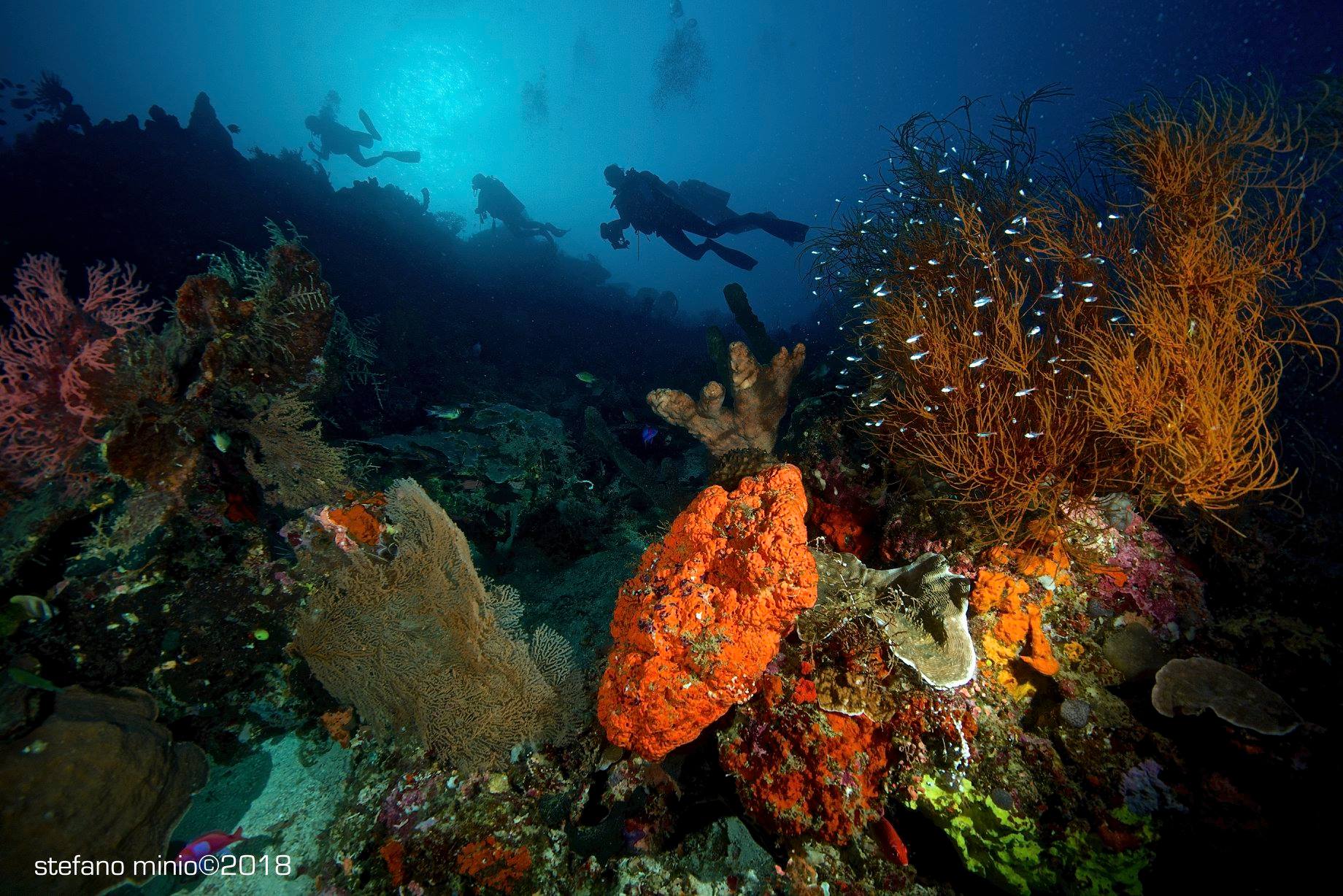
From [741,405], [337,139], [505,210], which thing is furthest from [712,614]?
[337,139]

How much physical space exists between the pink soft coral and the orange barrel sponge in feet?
15.0

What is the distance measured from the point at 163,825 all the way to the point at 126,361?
3.40 metres

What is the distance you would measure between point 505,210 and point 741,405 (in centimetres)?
1907

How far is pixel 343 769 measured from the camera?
372cm

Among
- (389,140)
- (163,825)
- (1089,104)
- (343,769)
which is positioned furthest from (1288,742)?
(389,140)

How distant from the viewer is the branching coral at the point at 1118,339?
2930 millimetres

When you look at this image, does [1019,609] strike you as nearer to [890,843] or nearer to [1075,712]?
[1075,712]

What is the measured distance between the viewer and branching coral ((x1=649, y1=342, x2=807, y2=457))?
19.9 feet

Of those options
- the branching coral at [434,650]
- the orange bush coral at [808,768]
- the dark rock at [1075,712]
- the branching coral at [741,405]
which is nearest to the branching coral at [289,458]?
the branching coral at [434,650]

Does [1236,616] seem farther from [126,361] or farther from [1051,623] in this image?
[126,361]

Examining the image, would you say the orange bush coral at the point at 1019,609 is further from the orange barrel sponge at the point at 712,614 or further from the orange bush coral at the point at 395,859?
the orange bush coral at the point at 395,859

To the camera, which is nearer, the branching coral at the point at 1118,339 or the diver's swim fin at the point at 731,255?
the branching coral at the point at 1118,339

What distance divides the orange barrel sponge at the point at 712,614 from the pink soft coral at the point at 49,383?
4570mm

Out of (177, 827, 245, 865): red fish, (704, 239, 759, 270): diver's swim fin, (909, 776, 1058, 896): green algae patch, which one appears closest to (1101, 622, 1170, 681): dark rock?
(909, 776, 1058, 896): green algae patch
